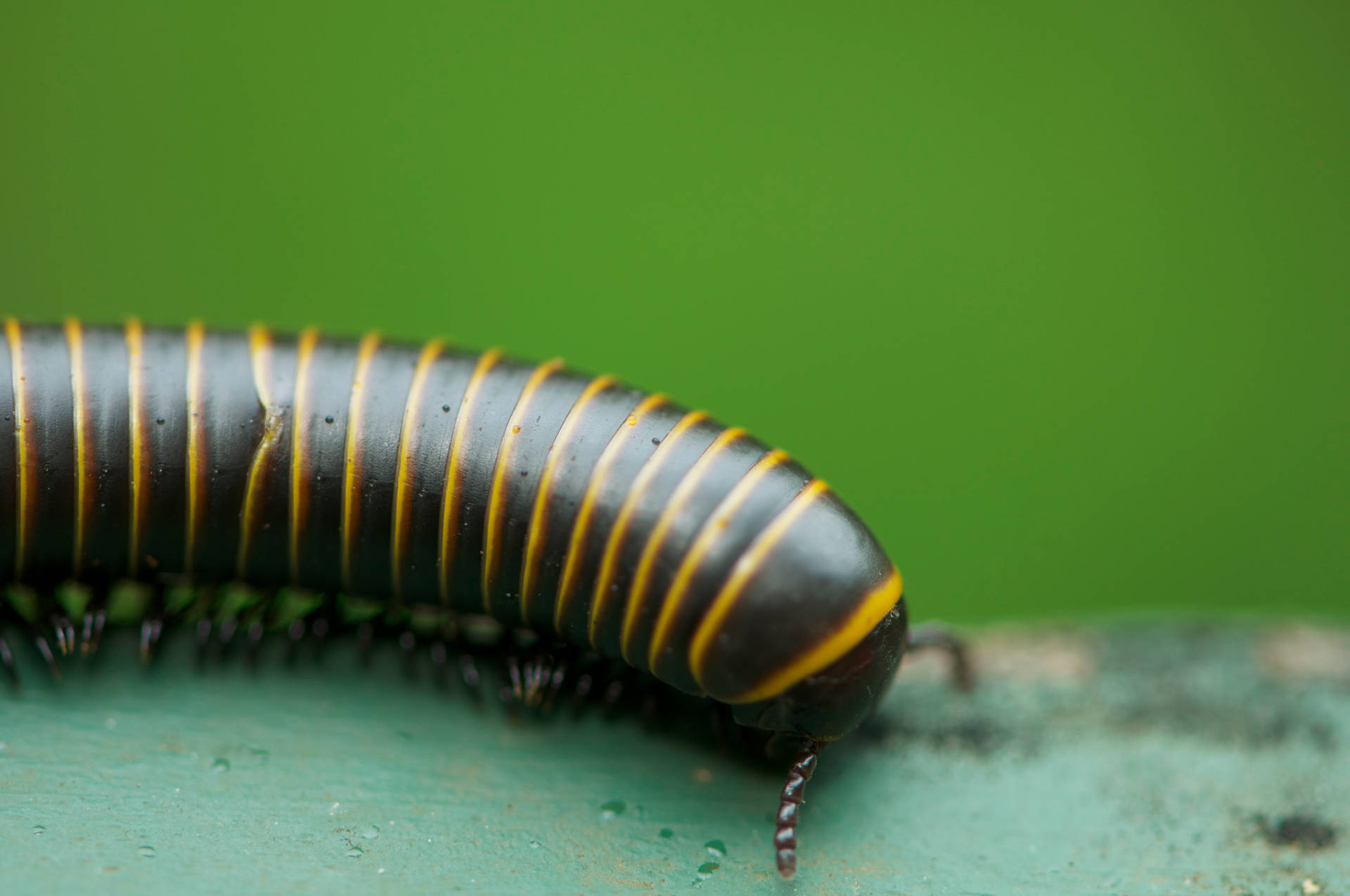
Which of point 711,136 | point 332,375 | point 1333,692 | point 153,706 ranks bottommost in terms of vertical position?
point 153,706

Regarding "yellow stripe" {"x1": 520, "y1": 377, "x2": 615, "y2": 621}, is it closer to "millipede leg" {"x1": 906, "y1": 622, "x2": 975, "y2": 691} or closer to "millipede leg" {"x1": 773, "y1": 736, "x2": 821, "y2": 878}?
"millipede leg" {"x1": 773, "y1": 736, "x2": 821, "y2": 878}

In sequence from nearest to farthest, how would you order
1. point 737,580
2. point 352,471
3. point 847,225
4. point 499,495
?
point 737,580
point 499,495
point 352,471
point 847,225

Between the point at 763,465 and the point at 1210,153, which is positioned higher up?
the point at 1210,153

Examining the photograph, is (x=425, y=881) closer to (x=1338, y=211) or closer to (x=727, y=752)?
(x=727, y=752)

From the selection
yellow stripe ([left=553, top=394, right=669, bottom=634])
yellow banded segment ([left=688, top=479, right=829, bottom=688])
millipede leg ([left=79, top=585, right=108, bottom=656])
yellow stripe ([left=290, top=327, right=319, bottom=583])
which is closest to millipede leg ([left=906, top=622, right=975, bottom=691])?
yellow banded segment ([left=688, top=479, right=829, bottom=688])

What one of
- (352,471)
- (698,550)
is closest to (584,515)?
(698,550)

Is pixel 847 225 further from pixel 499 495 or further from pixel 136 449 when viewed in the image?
pixel 136 449

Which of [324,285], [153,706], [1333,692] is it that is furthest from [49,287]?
[1333,692]
